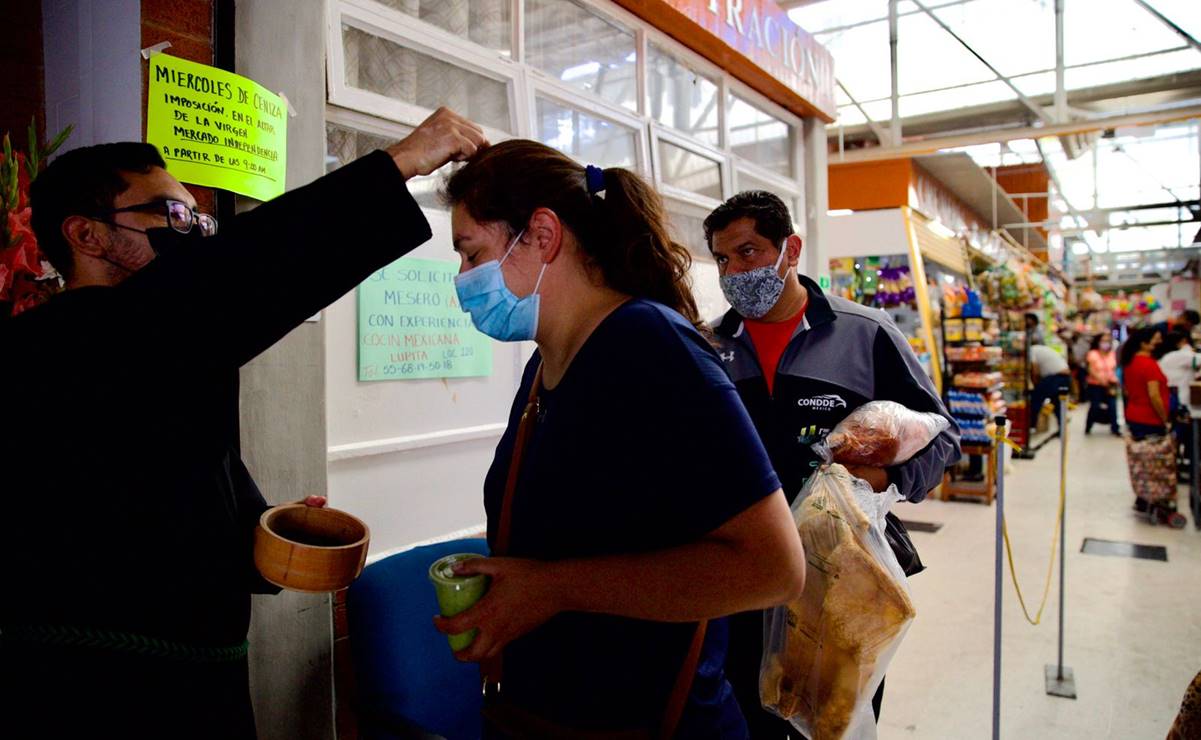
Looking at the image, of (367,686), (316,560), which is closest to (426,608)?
(367,686)

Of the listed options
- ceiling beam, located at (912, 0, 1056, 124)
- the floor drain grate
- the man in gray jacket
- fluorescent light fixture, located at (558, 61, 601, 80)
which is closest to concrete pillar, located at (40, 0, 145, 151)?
the man in gray jacket

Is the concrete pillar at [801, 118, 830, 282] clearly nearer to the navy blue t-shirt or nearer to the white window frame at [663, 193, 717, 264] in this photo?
the white window frame at [663, 193, 717, 264]

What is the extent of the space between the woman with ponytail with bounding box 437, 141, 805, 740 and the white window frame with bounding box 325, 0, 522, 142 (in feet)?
5.01

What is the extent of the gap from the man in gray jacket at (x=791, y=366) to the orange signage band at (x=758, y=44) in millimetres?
1986

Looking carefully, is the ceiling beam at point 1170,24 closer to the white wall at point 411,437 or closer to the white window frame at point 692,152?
the white window frame at point 692,152

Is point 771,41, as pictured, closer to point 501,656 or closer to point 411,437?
point 411,437

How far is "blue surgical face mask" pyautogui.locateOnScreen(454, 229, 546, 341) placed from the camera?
3.72 ft

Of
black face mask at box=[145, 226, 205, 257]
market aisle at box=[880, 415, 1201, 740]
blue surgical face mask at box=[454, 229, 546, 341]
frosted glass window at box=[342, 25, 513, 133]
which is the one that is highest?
frosted glass window at box=[342, 25, 513, 133]

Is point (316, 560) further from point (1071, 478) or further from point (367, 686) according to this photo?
point (1071, 478)

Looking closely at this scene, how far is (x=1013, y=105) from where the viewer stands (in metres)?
8.66

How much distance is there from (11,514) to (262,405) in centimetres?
116

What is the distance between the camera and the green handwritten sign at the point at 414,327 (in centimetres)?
248

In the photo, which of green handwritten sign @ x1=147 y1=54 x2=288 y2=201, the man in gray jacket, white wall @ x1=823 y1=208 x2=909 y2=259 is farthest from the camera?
white wall @ x1=823 y1=208 x2=909 y2=259

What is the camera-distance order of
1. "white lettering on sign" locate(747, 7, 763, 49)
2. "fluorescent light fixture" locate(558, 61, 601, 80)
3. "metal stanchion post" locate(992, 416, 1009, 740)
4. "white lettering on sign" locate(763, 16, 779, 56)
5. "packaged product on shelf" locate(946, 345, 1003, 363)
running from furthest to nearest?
1. "packaged product on shelf" locate(946, 345, 1003, 363)
2. "white lettering on sign" locate(763, 16, 779, 56)
3. "white lettering on sign" locate(747, 7, 763, 49)
4. "fluorescent light fixture" locate(558, 61, 601, 80)
5. "metal stanchion post" locate(992, 416, 1009, 740)
